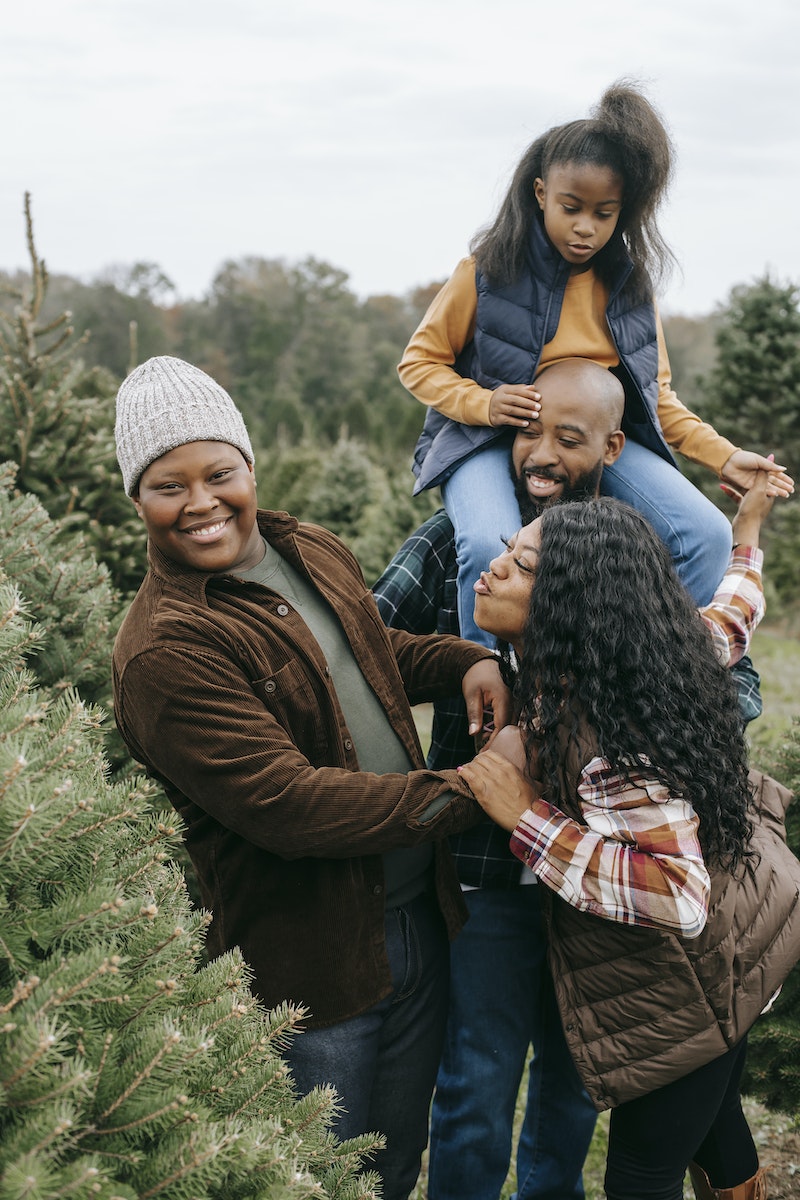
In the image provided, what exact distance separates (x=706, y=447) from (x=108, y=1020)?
2.46m

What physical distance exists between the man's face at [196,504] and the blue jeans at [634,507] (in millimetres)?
754

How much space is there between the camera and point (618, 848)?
1938 mm

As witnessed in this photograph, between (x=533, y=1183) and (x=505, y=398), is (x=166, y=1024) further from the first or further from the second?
(x=533, y=1183)

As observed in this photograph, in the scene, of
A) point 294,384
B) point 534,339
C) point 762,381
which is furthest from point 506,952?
point 294,384

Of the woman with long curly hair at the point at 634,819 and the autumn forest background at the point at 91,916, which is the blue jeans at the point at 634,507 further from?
the autumn forest background at the point at 91,916

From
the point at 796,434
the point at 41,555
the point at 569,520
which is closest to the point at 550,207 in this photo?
the point at 569,520

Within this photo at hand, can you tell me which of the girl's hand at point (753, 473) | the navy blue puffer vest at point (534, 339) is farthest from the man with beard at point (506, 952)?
the girl's hand at point (753, 473)

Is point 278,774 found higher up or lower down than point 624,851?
higher up

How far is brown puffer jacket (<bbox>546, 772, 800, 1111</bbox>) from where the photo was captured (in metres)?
2.02

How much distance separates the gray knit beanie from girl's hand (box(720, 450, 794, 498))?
1549 mm

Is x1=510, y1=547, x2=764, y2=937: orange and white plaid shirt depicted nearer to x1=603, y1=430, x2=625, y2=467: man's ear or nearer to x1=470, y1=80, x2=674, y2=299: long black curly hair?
x1=603, y1=430, x2=625, y2=467: man's ear

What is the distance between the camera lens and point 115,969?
1.19m

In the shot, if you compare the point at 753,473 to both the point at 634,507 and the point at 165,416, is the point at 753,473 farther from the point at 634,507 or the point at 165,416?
the point at 165,416

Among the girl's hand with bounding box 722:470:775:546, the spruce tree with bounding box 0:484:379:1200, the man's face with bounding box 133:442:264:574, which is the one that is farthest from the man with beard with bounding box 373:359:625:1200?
the spruce tree with bounding box 0:484:379:1200
